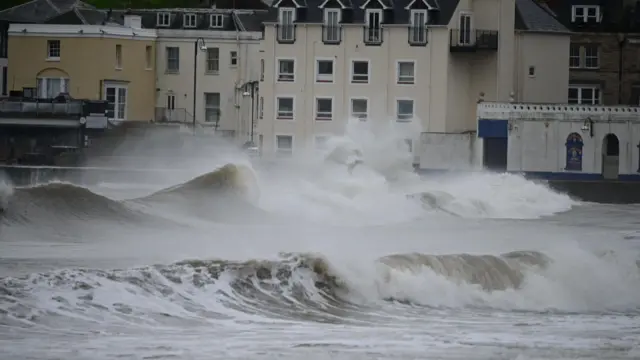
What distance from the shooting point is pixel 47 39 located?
263ft

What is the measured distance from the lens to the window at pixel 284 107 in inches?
2896

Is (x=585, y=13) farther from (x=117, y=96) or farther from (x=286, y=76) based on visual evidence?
(x=117, y=96)

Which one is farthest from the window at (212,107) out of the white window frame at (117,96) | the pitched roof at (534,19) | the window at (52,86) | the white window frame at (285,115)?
the pitched roof at (534,19)

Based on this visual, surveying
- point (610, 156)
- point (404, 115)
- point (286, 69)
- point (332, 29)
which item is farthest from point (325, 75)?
point (610, 156)

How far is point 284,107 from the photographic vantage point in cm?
7369

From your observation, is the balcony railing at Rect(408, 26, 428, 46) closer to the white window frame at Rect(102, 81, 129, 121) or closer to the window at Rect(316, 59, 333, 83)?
the window at Rect(316, 59, 333, 83)

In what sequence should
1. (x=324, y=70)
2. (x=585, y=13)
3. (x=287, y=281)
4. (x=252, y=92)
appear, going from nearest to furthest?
(x=287, y=281)
(x=324, y=70)
(x=252, y=92)
(x=585, y=13)

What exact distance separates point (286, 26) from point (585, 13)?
20639 mm

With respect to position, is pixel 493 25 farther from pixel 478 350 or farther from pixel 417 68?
pixel 478 350

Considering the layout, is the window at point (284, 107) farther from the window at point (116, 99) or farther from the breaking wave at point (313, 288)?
the breaking wave at point (313, 288)

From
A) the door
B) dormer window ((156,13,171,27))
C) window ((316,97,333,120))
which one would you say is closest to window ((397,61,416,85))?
the door

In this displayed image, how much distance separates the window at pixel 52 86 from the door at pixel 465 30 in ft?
62.1

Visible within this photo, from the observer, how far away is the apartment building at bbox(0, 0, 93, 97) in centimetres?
8188

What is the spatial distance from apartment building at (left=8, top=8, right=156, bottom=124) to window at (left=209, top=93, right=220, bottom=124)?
2915 millimetres
